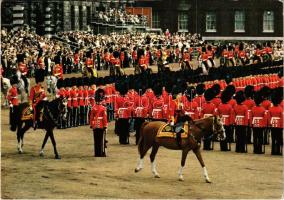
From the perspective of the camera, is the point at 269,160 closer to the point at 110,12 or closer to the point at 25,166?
the point at 25,166

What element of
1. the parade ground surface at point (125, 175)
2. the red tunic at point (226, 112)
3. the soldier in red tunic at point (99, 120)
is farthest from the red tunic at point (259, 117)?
the soldier in red tunic at point (99, 120)

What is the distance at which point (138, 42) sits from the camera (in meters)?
53.5

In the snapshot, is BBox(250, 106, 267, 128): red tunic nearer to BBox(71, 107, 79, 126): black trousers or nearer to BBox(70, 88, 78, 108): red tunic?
BBox(70, 88, 78, 108): red tunic

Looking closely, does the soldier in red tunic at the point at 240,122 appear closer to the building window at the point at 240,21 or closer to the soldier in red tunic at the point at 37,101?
the soldier in red tunic at the point at 37,101

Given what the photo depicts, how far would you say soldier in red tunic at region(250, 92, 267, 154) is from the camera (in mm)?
21172

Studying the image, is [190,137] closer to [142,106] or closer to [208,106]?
[208,106]

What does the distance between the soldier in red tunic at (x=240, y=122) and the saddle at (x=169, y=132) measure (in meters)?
4.42

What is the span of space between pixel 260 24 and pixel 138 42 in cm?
1891

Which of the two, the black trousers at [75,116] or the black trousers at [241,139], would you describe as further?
the black trousers at [75,116]

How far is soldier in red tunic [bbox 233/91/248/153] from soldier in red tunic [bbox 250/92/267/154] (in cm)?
24

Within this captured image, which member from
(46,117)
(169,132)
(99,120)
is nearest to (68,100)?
(46,117)

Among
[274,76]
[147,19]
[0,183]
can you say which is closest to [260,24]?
[147,19]

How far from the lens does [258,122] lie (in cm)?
2123

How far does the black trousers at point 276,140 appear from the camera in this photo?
21.1 metres
